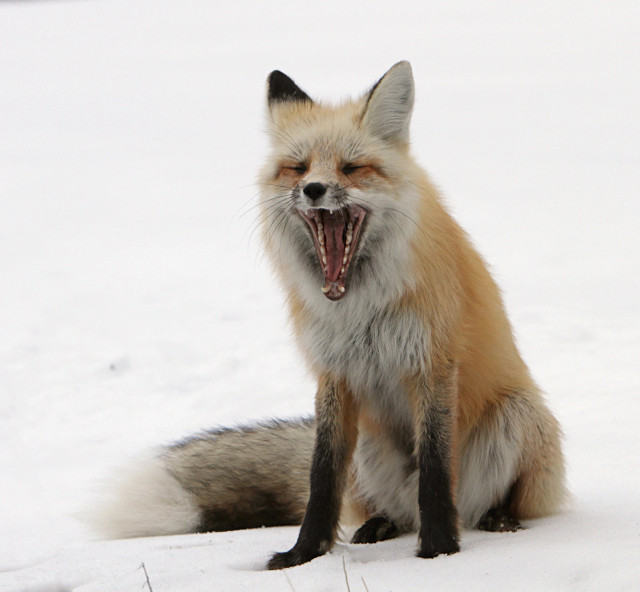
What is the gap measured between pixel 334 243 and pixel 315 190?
327mm

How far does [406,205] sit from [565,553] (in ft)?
4.55

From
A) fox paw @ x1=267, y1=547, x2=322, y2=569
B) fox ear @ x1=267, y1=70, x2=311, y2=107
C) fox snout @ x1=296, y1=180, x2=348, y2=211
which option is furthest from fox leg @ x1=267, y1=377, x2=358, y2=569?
fox ear @ x1=267, y1=70, x2=311, y2=107

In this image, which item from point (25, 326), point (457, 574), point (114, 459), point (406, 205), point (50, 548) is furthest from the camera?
point (25, 326)

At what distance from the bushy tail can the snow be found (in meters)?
0.20

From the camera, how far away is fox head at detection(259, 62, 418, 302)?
10.7 ft

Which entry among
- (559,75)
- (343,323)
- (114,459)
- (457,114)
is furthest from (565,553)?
(559,75)

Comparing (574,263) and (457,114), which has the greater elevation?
(457,114)

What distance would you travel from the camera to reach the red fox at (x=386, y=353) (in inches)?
131

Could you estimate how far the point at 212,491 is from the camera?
3.97 metres

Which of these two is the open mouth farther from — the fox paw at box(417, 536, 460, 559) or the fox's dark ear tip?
the fox paw at box(417, 536, 460, 559)

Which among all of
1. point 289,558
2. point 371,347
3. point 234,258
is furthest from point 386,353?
point 234,258

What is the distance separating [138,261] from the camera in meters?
8.54

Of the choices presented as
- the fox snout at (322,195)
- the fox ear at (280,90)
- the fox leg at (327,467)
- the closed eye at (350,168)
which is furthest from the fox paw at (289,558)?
the fox ear at (280,90)

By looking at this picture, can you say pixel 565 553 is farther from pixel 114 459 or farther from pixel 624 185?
pixel 624 185
